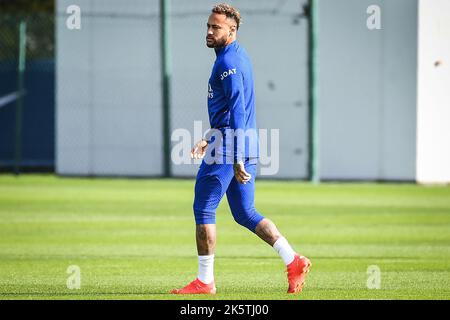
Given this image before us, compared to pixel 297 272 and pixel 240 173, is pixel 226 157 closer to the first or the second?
pixel 240 173

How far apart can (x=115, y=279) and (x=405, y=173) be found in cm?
1384

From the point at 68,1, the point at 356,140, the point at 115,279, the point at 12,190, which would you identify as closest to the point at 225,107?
the point at 115,279

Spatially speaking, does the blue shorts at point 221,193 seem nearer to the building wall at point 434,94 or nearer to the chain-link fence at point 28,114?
the building wall at point 434,94

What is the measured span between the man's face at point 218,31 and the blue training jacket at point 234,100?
7 centimetres

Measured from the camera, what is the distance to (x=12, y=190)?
21.4m

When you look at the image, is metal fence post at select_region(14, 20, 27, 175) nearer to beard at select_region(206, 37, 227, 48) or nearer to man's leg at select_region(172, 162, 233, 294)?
man's leg at select_region(172, 162, 233, 294)

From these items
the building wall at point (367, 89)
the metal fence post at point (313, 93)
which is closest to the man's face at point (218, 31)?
the building wall at point (367, 89)

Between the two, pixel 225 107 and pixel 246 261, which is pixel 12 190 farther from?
pixel 225 107

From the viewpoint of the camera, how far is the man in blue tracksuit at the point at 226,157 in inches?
364

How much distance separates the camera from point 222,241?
14.2 meters

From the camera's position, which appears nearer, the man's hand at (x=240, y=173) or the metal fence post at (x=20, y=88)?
the man's hand at (x=240, y=173)
